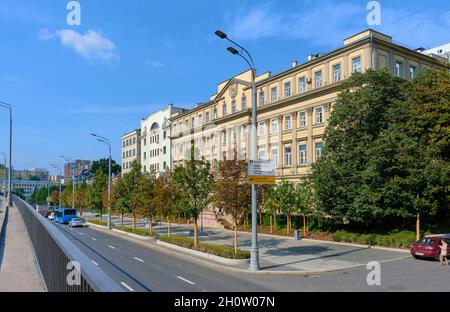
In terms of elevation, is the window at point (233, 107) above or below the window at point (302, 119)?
above

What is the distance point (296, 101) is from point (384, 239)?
22.9 m

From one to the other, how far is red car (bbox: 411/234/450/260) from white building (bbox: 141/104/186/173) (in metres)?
60.0

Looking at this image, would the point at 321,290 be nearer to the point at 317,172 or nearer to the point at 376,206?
the point at 376,206

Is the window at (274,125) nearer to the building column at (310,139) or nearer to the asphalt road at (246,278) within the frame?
the building column at (310,139)

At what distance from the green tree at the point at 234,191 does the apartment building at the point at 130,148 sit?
241 feet

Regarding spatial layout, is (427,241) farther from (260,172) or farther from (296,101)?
(296,101)

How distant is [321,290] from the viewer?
50.3 ft

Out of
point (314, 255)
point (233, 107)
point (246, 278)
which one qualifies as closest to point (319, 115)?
point (233, 107)

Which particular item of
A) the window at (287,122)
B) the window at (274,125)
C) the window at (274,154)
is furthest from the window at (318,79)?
the window at (274,154)

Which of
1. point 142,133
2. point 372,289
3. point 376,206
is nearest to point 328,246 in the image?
point 376,206

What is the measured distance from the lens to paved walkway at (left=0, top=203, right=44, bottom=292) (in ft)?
29.6

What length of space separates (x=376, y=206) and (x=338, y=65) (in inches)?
738

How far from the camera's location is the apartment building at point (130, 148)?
3944 inches

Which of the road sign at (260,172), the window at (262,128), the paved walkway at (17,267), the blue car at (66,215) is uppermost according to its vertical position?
the window at (262,128)
